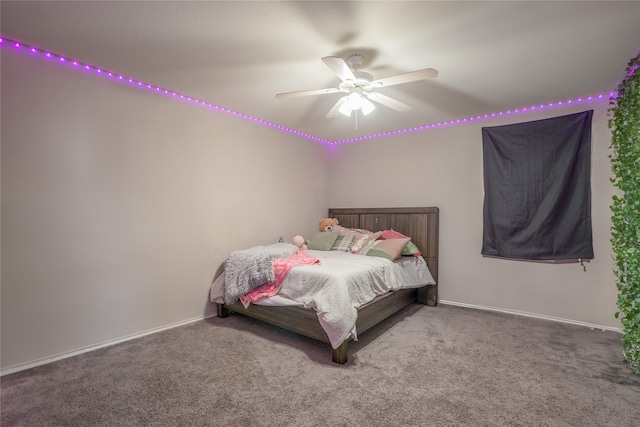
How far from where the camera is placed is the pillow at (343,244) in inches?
151

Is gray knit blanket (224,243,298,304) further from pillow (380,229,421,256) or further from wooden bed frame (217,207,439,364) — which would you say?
pillow (380,229,421,256)

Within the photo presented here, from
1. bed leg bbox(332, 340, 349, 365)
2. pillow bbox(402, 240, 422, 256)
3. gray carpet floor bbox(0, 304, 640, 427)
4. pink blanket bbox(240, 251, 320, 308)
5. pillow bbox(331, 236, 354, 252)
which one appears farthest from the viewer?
pillow bbox(331, 236, 354, 252)

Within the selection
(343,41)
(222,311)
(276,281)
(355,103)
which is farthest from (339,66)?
(222,311)

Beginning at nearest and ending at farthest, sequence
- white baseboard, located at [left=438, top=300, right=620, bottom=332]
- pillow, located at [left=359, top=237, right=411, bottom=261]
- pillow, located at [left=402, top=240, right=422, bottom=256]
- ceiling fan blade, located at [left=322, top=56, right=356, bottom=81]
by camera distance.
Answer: ceiling fan blade, located at [left=322, top=56, right=356, bottom=81]
white baseboard, located at [left=438, top=300, right=620, bottom=332]
pillow, located at [left=359, top=237, right=411, bottom=261]
pillow, located at [left=402, top=240, right=422, bottom=256]

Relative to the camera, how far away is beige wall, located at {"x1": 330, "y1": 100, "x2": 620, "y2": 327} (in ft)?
9.57

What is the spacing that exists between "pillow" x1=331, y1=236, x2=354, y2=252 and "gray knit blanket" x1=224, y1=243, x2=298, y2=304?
873mm

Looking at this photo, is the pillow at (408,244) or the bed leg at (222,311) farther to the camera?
the pillow at (408,244)

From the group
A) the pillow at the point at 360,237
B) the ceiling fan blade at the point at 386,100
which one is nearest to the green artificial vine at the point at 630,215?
the ceiling fan blade at the point at 386,100

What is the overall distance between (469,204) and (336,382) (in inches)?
107

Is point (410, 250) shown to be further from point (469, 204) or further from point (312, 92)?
point (312, 92)

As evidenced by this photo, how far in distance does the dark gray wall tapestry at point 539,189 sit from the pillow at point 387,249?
997mm

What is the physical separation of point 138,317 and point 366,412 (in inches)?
86.5

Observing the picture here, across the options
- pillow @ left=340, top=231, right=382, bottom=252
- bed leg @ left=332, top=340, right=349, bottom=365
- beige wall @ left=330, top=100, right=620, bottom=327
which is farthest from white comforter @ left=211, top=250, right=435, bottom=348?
beige wall @ left=330, top=100, right=620, bottom=327

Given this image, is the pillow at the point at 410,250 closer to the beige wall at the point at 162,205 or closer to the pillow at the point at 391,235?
the pillow at the point at 391,235
